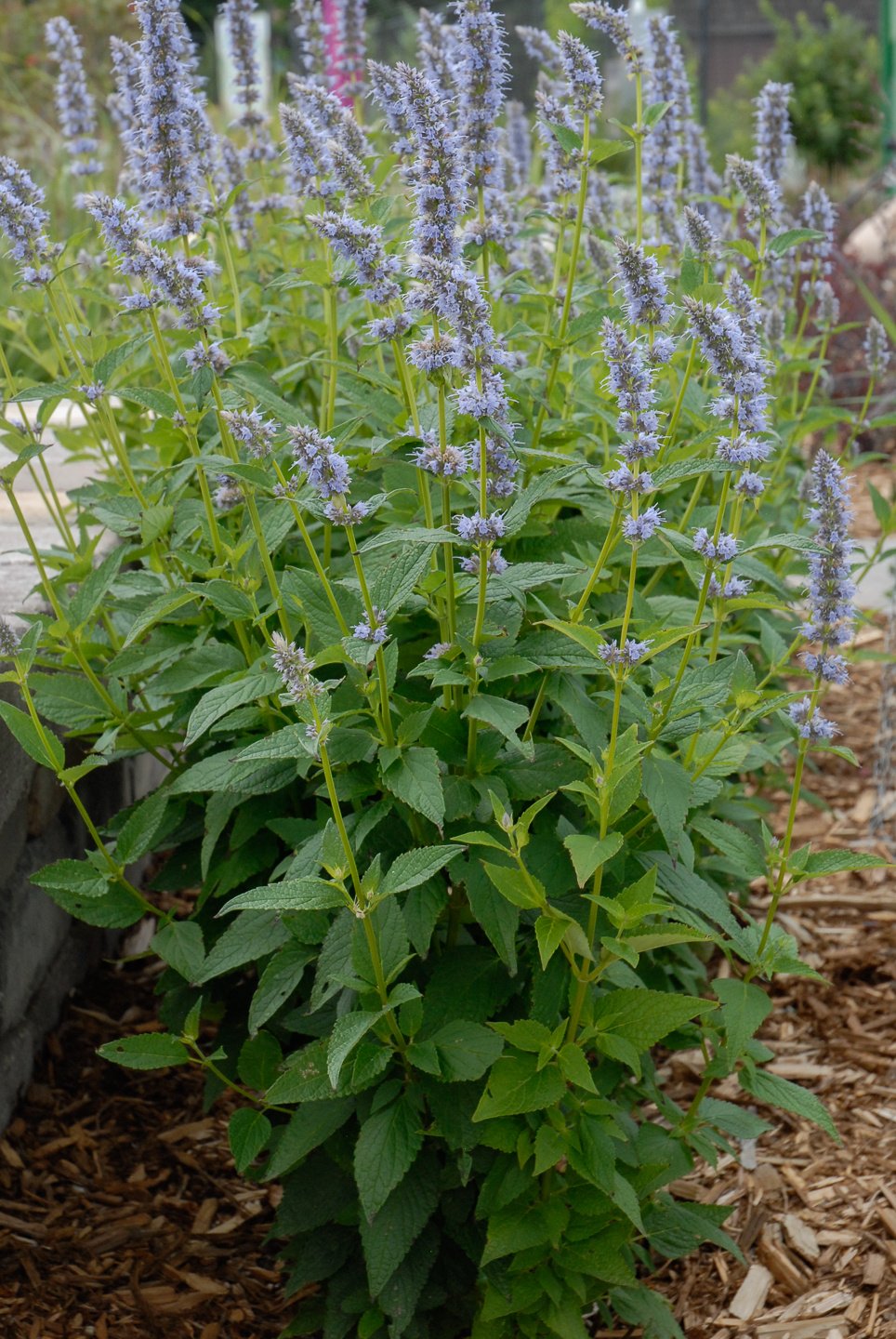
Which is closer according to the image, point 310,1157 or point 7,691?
point 310,1157

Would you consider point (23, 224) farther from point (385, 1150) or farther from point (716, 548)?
point (385, 1150)

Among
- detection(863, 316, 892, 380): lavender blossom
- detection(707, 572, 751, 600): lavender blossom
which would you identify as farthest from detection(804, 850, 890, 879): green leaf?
detection(863, 316, 892, 380): lavender blossom

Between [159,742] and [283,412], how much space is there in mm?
649

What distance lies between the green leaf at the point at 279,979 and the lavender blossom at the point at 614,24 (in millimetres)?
1572

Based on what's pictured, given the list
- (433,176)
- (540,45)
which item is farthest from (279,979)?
(540,45)

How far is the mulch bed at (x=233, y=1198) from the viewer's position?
2547 millimetres

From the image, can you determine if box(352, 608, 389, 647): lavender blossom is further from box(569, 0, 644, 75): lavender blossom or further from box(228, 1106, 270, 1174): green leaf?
box(569, 0, 644, 75): lavender blossom

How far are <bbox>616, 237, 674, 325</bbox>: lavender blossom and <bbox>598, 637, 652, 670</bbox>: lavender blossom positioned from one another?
50 cm

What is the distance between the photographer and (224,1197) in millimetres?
2895

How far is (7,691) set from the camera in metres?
2.85

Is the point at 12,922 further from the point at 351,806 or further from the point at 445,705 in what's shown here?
the point at 445,705

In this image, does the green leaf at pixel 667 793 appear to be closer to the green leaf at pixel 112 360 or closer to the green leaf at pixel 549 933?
the green leaf at pixel 549 933

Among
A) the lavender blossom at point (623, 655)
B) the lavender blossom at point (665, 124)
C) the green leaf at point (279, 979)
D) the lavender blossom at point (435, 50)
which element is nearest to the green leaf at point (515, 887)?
the lavender blossom at point (623, 655)

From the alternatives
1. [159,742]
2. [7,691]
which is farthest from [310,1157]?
[7,691]
